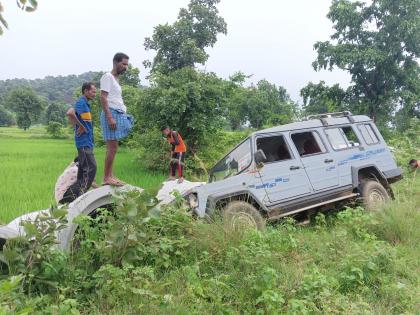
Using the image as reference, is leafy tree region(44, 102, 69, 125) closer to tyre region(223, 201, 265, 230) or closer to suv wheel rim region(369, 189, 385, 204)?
suv wheel rim region(369, 189, 385, 204)

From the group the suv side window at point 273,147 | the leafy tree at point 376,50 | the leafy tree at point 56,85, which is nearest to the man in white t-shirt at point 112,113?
the suv side window at point 273,147

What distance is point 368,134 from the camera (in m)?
8.06

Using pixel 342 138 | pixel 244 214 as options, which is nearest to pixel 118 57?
pixel 244 214

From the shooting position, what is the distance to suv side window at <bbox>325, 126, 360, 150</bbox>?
7.43 m

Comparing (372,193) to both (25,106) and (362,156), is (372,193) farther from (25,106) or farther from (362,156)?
(25,106)

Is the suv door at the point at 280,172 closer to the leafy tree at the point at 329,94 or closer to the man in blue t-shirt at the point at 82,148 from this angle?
the man in blue t-shirt at the point at 82,148

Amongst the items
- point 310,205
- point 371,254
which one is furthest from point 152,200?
point 310,205

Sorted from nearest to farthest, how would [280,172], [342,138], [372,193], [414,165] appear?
[280,172]
[372,193]
[342,138]
[414,165]

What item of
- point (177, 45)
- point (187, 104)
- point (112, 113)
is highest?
point (177, 45)

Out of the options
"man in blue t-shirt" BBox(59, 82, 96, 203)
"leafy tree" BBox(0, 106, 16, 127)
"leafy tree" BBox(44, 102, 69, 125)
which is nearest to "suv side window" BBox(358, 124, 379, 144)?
"man in blue t-shirt" BBox(59, 82, 96, 203)

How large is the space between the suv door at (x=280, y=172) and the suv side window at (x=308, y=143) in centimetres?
32

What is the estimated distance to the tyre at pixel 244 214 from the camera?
217 inches

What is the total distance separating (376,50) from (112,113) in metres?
21.0

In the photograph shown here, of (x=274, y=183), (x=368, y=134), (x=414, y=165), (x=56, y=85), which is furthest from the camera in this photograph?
(x=56, y=85)
